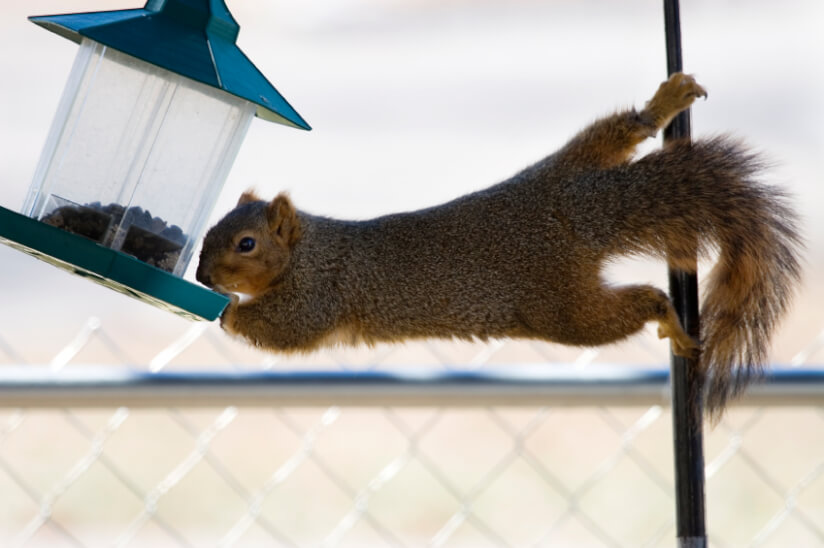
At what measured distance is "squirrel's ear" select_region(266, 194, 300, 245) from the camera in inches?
52.9

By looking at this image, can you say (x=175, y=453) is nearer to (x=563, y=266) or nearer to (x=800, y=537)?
(x=563, y=266)

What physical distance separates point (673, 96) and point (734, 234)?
16cm

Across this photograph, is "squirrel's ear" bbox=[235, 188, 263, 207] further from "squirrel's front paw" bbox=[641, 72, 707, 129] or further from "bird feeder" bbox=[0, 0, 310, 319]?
"squirrel's front paw" bbox=[641, 72, 707, 129]

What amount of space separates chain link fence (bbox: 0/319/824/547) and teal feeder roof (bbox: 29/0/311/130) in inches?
26.8

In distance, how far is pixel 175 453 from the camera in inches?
71.6

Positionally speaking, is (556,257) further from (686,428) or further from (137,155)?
(137,155)

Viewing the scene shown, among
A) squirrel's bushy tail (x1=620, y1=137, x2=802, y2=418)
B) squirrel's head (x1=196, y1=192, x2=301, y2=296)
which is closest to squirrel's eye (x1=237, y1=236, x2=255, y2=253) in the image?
squirrel's head (x1=196, y1=192, x2=301, y2=296)

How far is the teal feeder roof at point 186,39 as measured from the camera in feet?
2.97

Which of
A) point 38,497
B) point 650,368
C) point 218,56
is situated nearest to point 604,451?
point 650,368

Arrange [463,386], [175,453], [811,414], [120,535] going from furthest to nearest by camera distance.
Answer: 1. [811,414]
2. [175,453]
3. [120,535]
4. [463,386]

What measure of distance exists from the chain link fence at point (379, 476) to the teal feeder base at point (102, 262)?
616 mm

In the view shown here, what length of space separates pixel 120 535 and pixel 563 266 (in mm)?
914

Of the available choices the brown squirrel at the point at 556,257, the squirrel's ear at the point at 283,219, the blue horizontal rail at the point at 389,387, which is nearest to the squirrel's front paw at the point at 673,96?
the brown squirrel at the point at 556,257

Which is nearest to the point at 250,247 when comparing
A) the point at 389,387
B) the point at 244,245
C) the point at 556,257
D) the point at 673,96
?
the point at 244,245
